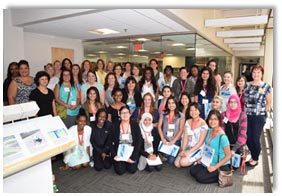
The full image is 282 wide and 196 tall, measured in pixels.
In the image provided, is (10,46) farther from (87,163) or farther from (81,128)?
(87,163)

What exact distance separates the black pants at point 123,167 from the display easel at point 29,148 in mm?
1572

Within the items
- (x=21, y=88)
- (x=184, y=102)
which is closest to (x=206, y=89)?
(x=184, y=102)

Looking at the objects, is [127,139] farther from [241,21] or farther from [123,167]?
[241,21]

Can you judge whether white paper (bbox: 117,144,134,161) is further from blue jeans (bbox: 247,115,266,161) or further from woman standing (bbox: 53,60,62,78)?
woman standing (bbox: 53,60,62,78)

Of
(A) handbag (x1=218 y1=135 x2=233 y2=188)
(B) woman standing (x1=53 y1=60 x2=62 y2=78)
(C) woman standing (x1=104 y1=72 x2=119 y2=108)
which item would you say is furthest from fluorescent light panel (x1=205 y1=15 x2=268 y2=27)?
(B) woman standing (x1=53 y1=60 x2=62 y2=78)

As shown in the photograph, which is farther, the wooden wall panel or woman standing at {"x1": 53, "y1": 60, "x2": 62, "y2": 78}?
the wooden wall panel

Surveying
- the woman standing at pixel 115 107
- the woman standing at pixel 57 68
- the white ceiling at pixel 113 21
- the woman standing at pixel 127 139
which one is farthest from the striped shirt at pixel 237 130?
the woman standing at pixel 57 68

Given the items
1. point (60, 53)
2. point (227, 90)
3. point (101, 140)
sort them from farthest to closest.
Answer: point (60, 53)
point (227, 90)
point (101, 140)

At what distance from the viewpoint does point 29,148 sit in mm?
1471

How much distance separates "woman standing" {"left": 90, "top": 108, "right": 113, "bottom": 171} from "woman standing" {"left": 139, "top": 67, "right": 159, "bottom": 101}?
1019 millimetres

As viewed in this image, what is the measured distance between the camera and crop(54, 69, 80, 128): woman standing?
3.86 metres

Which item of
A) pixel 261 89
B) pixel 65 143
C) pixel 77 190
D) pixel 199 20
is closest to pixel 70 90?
pixel 77 190

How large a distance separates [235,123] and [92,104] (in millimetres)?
2181

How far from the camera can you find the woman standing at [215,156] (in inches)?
116
